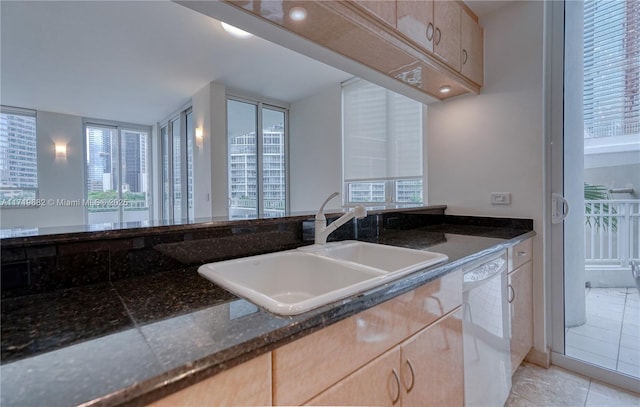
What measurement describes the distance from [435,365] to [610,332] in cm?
154

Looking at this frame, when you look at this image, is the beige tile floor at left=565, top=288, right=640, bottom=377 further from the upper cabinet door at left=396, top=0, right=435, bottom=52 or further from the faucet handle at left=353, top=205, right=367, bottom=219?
the upper cabinet door at left=396, top=0, right=435, bottom=52

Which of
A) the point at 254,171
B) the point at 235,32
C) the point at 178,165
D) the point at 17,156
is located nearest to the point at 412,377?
the point at 235,32

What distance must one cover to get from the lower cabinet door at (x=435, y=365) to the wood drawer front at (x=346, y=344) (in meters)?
0.05

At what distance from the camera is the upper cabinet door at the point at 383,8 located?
1.17 meters

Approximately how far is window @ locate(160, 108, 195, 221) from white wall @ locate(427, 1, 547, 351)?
11.8 ft

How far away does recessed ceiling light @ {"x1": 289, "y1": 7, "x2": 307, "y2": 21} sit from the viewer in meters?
1.11

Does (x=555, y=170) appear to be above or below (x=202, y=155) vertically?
below

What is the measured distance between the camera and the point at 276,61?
10.3ft

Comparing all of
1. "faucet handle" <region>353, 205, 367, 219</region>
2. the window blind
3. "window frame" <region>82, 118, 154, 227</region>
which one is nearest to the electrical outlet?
the window blind

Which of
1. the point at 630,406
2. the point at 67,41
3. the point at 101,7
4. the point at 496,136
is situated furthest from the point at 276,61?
the point at 630,406

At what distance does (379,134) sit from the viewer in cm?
340

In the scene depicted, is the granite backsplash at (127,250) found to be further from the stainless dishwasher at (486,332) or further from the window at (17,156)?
the window at (17,156)

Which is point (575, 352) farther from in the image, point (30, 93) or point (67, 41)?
point (30, 93)

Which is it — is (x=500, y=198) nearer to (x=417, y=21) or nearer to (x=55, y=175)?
(x=417, y=21)
